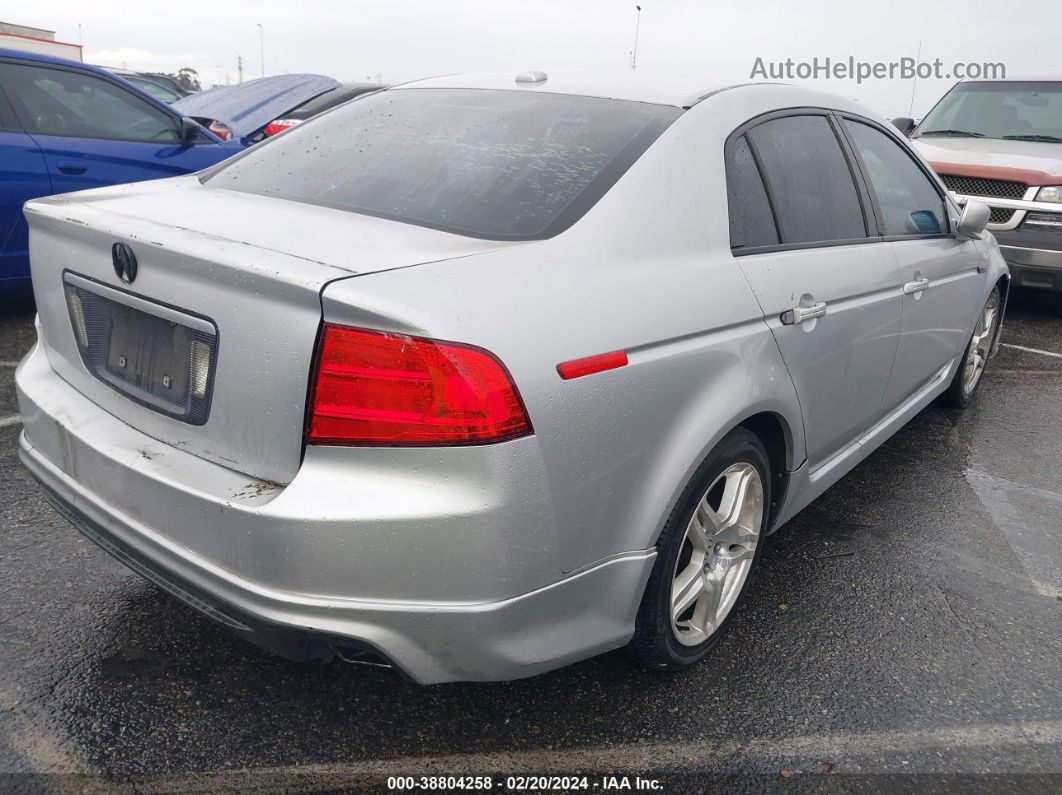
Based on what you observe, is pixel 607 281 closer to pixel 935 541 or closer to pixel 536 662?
pixel 536 662

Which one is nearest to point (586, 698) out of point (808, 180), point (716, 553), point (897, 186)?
point (716, 553)

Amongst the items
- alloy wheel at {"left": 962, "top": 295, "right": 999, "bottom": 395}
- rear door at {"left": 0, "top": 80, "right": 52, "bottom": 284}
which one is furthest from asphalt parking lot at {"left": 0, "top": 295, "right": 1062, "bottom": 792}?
rear door at {"left": 0, "top": 80, "right": 52, "bottom": 284}

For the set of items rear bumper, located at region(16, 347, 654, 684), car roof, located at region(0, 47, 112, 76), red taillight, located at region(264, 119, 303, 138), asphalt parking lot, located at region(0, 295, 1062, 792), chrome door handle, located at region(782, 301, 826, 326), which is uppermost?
car roof, located at region(0, 47, 112, 76)

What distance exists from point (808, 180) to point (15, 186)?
4368 millimetres

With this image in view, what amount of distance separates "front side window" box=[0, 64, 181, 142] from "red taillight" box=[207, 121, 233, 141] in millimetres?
1049

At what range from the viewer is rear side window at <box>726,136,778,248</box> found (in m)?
2.38

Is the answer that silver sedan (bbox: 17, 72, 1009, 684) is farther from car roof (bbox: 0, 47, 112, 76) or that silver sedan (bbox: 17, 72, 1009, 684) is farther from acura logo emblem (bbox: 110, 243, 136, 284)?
car roof (bbox: 0, 47, 112, 76)

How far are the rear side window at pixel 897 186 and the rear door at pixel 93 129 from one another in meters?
4.35

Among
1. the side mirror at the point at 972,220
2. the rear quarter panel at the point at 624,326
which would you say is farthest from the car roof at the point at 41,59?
the side mirror at the point at 972,220

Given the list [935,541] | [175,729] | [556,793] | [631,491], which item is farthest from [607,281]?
[935,541]

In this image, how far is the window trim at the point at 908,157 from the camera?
316 centimetres

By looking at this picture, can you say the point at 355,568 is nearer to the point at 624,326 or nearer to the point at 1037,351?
the point at 624,326

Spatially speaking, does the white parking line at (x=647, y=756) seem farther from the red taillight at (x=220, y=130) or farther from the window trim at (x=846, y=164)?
the red taillight at (x=220, y=130)

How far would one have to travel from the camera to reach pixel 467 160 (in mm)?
2336
